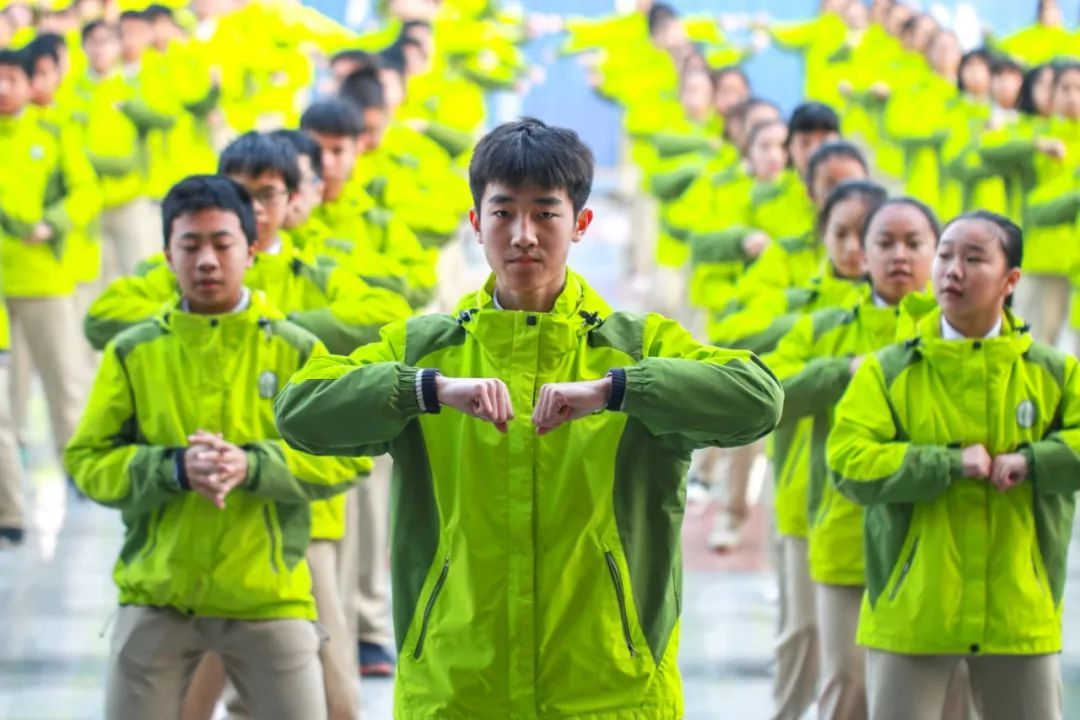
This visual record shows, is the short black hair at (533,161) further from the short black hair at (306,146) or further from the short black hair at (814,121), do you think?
the short black hair at (814,121)

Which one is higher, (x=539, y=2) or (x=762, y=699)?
(x=539, y=2)

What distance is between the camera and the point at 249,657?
400 cm

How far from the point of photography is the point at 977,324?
13.3 feet

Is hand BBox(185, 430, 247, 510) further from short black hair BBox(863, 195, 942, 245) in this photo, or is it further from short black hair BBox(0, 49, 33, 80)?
short black hair BBox(0, 49, 33, 80)

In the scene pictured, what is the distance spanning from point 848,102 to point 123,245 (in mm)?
6436

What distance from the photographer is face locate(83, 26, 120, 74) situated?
32.2 ft

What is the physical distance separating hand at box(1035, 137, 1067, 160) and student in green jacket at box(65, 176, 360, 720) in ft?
16.6

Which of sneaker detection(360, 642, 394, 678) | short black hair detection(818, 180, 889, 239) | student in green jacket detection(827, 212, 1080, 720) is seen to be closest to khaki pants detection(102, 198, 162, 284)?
sneaker detection(360, 642, 394, 678)

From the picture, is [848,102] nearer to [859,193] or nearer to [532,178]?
[859,193]

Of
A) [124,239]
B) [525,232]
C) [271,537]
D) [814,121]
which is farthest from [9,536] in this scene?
[525,232]

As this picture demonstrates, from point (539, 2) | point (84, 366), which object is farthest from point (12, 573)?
point (539, 2)

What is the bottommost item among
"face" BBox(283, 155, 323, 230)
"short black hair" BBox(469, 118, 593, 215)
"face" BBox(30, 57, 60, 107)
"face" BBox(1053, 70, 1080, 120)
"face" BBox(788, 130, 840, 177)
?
"short black hair" BBox(469, 118, 593, 215)

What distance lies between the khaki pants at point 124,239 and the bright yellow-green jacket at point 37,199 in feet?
5.29

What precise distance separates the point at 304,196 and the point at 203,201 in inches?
45.5
